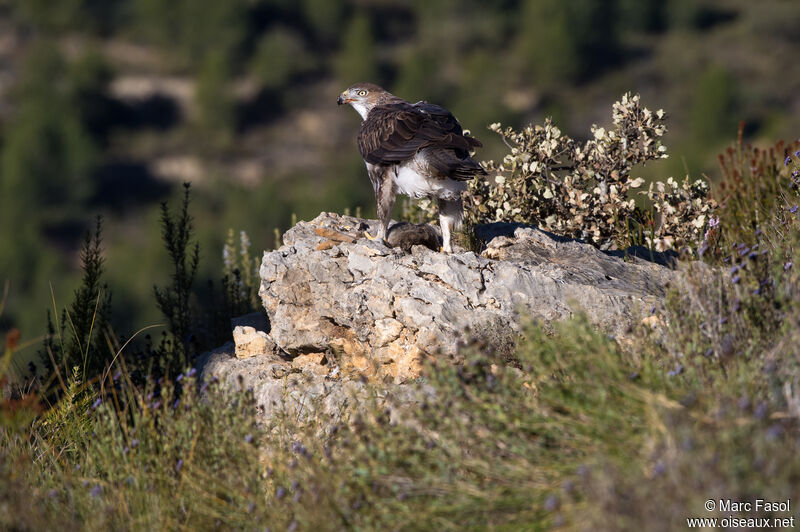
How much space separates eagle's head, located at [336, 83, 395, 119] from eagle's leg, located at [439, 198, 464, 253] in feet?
4.60

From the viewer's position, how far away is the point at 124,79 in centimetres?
9256

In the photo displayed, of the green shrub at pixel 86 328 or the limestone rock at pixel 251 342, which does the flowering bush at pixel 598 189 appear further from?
the green shrub at pixel 86 328

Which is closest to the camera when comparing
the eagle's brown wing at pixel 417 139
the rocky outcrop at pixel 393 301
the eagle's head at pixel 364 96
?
the rocky outcrop at pixel 393 301

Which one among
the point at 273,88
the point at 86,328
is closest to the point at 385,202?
the point at 86,328

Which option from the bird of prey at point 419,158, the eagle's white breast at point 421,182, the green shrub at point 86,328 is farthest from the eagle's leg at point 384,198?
the green shrub at point 86,328

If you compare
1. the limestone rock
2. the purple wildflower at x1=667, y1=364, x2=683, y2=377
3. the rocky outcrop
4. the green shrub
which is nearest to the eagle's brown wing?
the rocky outcrop

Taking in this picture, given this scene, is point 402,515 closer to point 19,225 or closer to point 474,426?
point 474,426

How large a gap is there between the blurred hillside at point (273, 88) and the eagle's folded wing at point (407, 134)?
176 feet

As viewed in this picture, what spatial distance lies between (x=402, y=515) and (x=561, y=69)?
89.0 meters

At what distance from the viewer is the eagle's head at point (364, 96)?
23.7 feet

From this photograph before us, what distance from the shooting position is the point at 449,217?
6.28 metres

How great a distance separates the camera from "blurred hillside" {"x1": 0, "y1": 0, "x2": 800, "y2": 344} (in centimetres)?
7331

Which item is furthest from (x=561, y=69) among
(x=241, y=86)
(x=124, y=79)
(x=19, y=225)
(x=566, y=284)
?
(x=566, y=284)

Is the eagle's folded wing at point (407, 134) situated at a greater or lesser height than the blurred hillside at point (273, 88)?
lesser
